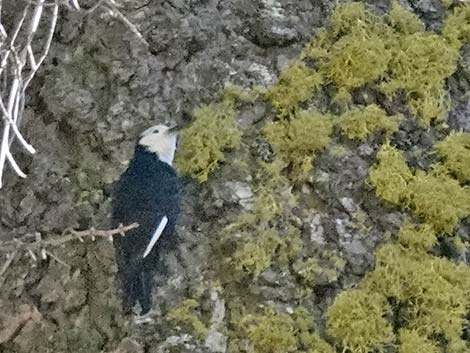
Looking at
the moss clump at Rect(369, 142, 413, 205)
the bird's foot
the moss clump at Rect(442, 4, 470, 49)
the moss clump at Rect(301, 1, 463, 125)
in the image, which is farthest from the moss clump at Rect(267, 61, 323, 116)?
the bird's foot

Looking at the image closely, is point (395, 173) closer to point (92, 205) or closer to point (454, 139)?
point (454, 139)

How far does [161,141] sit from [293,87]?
0.24 meters

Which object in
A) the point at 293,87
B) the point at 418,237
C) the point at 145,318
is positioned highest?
the point at 293,87

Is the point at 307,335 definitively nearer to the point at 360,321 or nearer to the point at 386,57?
the point at 360,321

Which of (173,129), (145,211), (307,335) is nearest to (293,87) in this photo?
(173,129)

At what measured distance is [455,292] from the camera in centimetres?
151

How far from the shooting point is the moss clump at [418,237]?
1.55 m

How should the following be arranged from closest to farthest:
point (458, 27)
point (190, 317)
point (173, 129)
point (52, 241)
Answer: point (52, 241) < point (190, 317) < point (173, 129) < point (458, 27)

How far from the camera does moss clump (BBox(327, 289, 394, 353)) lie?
147cm

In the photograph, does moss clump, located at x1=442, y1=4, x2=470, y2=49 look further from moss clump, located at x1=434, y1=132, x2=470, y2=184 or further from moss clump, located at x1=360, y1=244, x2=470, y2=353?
moss clump, located at x1=360, y1=244, x2=470, y2=353

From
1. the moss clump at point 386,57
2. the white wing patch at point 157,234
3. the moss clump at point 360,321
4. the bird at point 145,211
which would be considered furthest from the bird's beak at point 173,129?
the moss clump at point 360,321

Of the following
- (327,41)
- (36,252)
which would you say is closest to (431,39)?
(327,41)

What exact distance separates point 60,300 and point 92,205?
0.16m

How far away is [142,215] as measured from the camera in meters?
1.57
